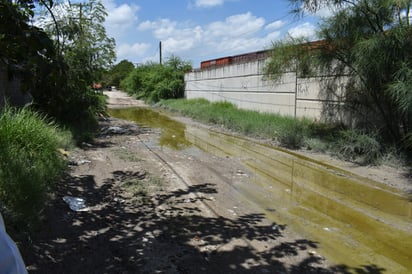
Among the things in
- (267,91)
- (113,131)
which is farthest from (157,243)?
(267,91)

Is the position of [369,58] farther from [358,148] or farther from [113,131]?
[113,131]

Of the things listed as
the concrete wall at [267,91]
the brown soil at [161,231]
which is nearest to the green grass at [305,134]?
the concrete wall at [267,91]

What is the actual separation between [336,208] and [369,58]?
3699mm

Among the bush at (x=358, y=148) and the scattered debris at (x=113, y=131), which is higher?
the bush at (x=358, y=148)

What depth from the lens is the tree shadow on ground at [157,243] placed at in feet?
10.7

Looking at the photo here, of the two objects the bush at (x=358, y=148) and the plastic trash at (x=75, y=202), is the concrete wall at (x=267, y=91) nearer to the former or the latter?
the bush at (x=358, y=148)

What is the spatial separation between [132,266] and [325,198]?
358 cm

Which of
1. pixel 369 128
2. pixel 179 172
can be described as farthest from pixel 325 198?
pixel 369 128

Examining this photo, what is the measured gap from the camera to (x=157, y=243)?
3.74 metres

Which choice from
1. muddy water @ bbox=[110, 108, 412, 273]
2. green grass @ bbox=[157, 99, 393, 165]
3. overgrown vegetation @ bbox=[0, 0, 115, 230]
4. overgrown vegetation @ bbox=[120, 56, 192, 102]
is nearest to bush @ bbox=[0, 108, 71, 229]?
overgrown vegetation @ bbox=[0, 0, 115, 230]

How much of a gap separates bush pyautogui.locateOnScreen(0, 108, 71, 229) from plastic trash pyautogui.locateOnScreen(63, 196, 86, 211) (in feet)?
1.09

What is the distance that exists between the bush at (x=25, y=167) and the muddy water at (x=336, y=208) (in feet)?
10.2

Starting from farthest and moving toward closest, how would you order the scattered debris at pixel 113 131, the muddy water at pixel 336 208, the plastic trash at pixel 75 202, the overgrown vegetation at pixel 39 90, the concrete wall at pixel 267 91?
the scattered debris at pixel 113 131 → the concrete wall at pixel 267 91 → the plastic trash at pixel 75 202 → the muddy water at pixel 336 208 → the overgrown vegetation at pixel 39 90

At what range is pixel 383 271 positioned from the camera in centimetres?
335
